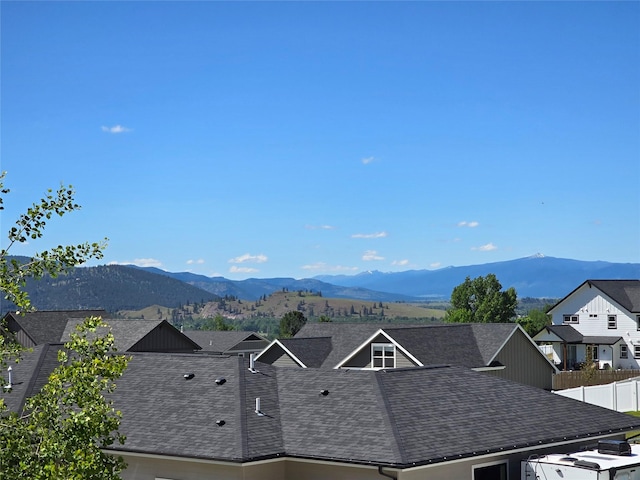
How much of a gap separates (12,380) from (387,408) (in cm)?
1142

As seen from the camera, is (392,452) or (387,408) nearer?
(392,452)

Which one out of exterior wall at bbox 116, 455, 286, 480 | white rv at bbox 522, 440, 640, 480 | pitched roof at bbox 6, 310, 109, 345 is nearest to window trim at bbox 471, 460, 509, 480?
white rv at bbox 522, 440, 640, 480

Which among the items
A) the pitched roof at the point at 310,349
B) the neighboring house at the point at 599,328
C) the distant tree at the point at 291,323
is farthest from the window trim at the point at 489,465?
the distant tree at the point at 291,323

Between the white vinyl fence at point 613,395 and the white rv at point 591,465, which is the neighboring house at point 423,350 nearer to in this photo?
the white vinyl fence at point 613,395

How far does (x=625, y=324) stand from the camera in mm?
81812

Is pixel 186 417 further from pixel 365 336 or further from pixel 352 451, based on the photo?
pixel 365 336

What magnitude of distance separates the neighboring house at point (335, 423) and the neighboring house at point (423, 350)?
914 inches

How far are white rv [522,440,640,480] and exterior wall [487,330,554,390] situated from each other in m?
30.1

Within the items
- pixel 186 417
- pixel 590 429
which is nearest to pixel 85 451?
pixel 186 417

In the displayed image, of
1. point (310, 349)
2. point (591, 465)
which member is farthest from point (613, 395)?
point (591, 465)

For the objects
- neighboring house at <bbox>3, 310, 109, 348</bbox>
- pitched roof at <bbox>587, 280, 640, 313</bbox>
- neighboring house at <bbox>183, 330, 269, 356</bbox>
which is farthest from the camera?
neighboring house at <bbox>183, 330, 269, 356</bbox>

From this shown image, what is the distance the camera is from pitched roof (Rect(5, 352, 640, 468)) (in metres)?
18.9

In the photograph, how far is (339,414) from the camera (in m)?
20.3

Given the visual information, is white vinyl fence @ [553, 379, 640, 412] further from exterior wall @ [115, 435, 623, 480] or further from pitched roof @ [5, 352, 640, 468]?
exterior wall @ [115, 435, 623, 480]
